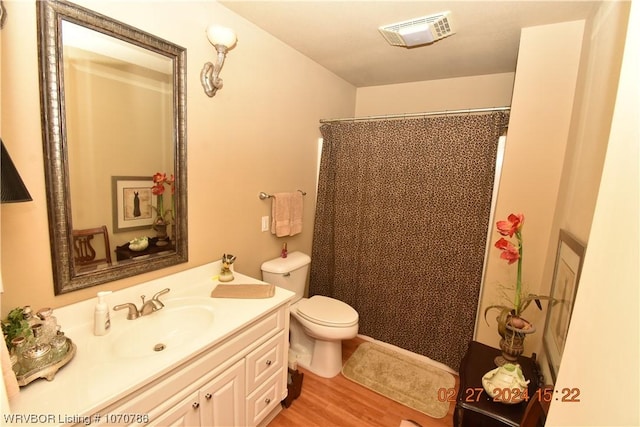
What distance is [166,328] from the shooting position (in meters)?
1.30

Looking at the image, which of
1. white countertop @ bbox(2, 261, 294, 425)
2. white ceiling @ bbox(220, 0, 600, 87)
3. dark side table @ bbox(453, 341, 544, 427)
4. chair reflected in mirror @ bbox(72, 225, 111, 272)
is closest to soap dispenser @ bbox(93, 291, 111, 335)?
white countertop @ bbox(2, 261, 294, 425)

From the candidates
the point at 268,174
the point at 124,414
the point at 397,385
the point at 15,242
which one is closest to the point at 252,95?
the point at 268,174

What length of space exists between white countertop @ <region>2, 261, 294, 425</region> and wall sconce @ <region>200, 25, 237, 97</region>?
1008 mm

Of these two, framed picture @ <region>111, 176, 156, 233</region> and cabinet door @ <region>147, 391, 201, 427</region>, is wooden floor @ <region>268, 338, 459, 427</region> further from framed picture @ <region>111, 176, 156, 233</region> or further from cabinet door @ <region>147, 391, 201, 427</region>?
framed picture @ <region>111, 176, 156, 233</region>

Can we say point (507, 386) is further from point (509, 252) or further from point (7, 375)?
point (7, 375)

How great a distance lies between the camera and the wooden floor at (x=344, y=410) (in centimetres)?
164

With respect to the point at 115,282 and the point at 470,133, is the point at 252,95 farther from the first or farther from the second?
the point at 470,133

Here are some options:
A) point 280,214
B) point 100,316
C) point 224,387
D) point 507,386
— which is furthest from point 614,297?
point 280,214

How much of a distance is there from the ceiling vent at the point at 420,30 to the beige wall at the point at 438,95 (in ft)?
2.69

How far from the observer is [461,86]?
8.00 ft

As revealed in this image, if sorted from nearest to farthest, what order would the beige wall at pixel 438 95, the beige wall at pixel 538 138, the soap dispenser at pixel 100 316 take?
the soap dispenser at pixel 100 316 → the beige wall at pixel 538 138 → the beige wall at pixel 438 95

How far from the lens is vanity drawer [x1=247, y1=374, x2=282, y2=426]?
1.38 metres

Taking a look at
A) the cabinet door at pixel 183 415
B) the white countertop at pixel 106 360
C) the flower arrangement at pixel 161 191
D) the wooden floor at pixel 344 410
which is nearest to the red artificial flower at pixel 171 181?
the flower arrangement at pixel 161 191
